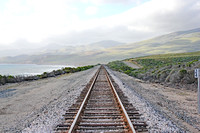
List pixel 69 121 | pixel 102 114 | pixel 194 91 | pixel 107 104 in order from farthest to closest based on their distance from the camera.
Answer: pixel 194 91 < pixel 107 104 < pixel 102 114 < pixel 69 121

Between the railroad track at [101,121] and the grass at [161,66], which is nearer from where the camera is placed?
the railroad track at [101,121]

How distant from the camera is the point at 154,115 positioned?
22.5 ft

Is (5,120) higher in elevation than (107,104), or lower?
lower

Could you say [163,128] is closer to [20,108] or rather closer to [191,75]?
[20,108]

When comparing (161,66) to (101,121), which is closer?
(101,121)

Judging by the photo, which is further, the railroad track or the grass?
the grass

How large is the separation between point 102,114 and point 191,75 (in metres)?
13.7

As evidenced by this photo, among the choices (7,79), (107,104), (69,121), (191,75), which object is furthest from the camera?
(7,79)

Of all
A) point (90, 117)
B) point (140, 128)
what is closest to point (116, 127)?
point (140, 128)

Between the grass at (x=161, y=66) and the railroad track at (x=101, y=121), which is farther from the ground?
the grass at (x=161, y=66)

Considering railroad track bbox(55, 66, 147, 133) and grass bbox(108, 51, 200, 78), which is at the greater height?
grass bbox(108, 51, 200, 78)

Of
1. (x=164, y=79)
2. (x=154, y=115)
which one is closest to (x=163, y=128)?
(x=154, y=115)

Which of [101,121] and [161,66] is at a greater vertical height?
[161,66]

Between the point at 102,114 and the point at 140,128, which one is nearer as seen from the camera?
the point at 140,128
